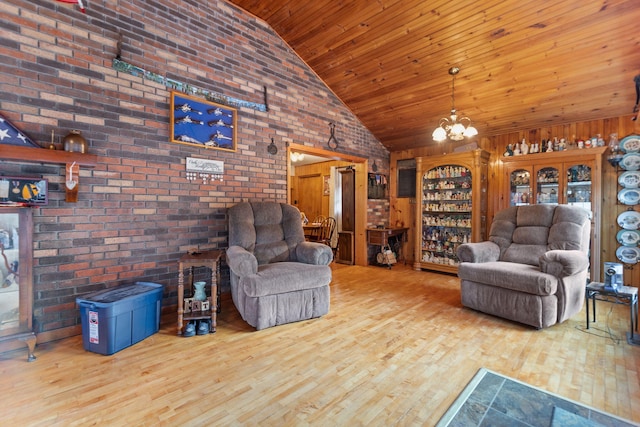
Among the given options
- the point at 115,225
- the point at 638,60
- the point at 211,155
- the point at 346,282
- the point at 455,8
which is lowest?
the point at 346,282

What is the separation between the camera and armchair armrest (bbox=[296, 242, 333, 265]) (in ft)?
9.61

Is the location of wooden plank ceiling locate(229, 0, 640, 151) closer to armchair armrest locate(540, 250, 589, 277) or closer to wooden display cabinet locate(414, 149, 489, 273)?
wooden display cabinet locate(414, 149, 489, 273)

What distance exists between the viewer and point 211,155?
125 inches

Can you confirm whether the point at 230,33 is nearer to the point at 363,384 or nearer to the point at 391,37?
the point at 391,37

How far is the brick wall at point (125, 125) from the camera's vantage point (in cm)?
220

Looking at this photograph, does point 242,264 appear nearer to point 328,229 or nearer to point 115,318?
point 115,318

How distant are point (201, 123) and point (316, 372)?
266 centimetres

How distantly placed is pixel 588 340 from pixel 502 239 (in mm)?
1372

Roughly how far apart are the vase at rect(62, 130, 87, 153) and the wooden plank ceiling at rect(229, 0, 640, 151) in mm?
2350

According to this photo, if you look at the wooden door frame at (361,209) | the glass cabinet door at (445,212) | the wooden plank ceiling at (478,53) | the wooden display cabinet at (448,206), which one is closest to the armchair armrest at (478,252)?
the wooden display cabinet at (448,206)

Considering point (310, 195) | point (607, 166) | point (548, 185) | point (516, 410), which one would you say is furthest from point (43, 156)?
point (607, 166)

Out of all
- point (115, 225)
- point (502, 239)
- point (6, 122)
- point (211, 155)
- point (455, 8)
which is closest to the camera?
point (6, 122)

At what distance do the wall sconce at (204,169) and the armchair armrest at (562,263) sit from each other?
3.35m

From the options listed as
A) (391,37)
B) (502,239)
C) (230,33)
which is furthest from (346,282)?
(230,33)
